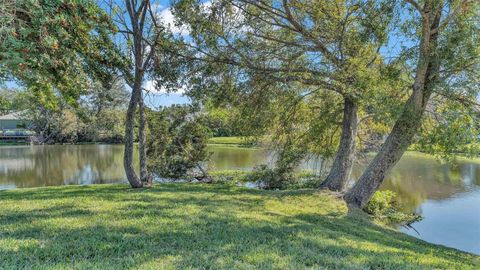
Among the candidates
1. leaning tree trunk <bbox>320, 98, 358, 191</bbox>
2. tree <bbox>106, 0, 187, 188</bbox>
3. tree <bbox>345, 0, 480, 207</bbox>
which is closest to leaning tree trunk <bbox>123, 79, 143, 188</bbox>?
tree <bbox>106, 0, 187, 188</bbox>

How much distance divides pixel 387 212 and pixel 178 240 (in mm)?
10124

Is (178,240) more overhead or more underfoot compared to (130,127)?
more underfoot

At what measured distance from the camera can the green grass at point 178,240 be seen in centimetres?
370

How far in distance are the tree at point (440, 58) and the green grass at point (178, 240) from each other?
11.2 ft

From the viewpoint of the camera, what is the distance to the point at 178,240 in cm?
454

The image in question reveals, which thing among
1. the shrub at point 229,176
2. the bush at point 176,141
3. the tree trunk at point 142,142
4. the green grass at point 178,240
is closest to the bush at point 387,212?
the green grass at point 178,240

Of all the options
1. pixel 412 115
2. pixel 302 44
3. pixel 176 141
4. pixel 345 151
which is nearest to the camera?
pixel 412 115

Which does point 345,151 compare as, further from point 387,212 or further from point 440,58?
point 440,58

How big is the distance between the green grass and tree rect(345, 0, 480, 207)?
341cm

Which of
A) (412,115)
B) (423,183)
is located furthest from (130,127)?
(423,183)

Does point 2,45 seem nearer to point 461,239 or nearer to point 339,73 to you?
point 339,73

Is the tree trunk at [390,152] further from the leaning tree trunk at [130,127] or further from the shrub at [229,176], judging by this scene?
the shrub at [229,176]

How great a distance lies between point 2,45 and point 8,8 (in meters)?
0.60

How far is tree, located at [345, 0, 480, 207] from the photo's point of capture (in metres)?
7.62
